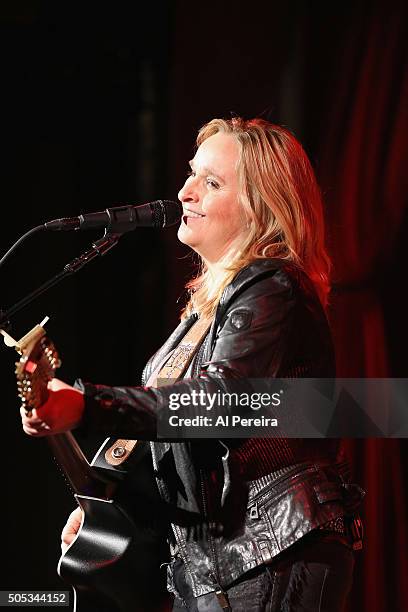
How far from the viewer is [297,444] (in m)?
1.67

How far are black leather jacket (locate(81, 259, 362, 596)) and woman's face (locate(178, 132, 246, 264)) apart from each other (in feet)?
0.65

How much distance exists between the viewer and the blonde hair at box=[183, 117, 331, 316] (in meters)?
1.82

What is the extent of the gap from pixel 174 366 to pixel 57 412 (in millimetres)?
503

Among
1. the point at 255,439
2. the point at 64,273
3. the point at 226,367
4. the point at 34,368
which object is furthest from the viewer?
the point at 64,273

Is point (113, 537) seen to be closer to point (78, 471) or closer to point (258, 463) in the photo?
point (78, 471)

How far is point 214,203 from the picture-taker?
189 centimetres

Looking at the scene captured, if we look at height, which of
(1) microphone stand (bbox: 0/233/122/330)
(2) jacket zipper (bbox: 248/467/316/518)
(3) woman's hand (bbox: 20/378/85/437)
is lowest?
(2) jacket zipper (bbox: 248/467/316/518)

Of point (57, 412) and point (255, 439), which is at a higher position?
point (57, 412)

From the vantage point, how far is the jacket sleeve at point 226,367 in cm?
146

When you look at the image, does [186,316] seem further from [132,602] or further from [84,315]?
[84,315]

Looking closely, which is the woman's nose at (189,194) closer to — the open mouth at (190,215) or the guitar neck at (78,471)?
the open mouth at (190,215)

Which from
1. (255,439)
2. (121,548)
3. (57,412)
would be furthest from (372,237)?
(57,412)

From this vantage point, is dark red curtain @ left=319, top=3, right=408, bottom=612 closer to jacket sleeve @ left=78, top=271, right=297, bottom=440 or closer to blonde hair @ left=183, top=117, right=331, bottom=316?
blonde hair @ left=183, top=117, right=331, bottom=316

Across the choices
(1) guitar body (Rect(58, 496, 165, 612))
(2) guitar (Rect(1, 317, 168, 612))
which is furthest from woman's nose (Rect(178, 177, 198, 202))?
(1) guitar body (Rect(58, 496, 165, 612))
